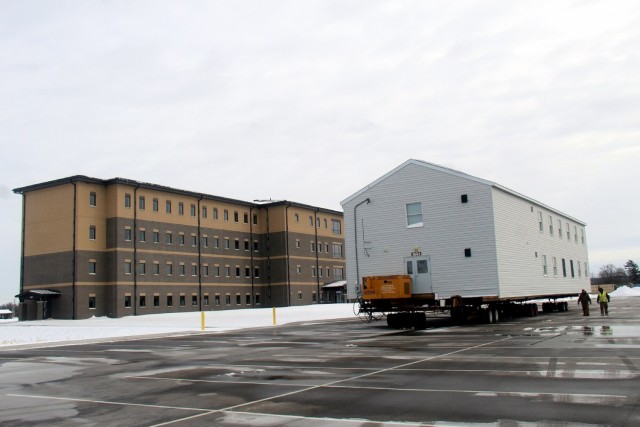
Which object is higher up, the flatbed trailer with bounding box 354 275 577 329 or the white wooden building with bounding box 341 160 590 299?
the white wooden building with bounding box 341 160 590 299

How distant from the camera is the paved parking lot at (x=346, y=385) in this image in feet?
27.9

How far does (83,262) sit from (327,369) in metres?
52.1

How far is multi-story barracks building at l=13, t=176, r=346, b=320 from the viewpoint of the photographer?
60656 mm

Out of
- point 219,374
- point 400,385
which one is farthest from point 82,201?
point 400,385

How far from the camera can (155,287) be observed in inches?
2601

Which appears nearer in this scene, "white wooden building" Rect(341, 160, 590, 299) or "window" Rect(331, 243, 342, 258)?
"white wooden building" Rect(341, 160, 590, 299)

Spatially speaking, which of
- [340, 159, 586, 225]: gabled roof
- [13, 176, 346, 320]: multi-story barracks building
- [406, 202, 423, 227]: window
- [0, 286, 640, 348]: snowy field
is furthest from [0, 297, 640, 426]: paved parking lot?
[13, 176, 346, 320]: multi-story barracks building

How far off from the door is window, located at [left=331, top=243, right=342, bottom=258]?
60.7 m

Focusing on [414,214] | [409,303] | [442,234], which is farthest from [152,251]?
[409,303]

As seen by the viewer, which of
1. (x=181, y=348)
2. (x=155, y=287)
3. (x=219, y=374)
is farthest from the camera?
(x=155, y=287)

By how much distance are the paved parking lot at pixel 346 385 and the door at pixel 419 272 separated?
9.92 m

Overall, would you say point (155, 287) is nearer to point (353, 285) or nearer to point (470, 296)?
point (353, 285)

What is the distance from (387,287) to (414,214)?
4656 mm

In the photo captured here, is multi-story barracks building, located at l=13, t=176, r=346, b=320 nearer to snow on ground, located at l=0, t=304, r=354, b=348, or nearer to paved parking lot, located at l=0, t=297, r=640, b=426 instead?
snow on ground, located at l=0, t=304, r=354, b=348
